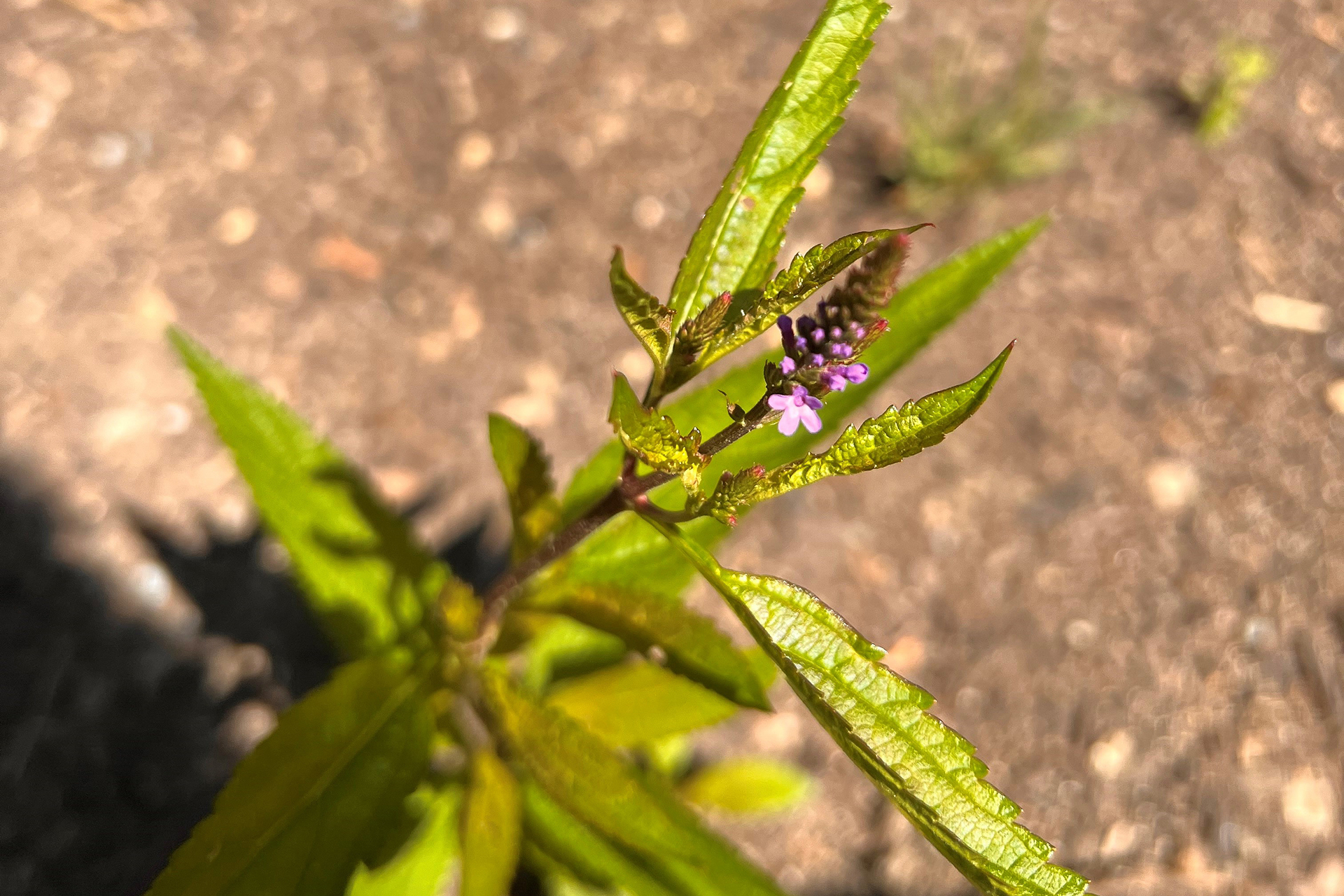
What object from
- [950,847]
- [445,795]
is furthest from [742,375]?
[445,795]

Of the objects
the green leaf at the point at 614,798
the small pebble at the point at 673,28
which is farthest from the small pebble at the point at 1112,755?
the small pebble at the point at 673,28

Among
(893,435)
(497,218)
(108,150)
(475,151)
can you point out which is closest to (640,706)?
(893,435)

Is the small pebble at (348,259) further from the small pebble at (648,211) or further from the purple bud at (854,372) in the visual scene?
the purple bud at (854,372)

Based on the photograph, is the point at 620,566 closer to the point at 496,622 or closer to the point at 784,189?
the point at 496,622

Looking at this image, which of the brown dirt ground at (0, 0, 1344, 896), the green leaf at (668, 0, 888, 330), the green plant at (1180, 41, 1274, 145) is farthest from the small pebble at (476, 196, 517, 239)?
the green plant at (1180, 41, 1274, 145)

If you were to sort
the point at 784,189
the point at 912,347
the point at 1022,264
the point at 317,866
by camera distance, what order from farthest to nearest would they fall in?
1. the point at 1022,264
2. the point at 912,347
3. the point at 317,866
4. the point at 784,189

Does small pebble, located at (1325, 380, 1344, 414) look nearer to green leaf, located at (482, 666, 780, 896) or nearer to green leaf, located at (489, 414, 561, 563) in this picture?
green leaf, located at (482, 666, 780, 896)
